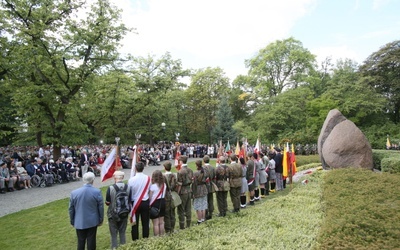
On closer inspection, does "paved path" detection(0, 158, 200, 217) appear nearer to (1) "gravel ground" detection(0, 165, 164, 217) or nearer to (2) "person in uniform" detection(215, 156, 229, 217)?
(1) "gravel ground" detection(0, 165, 164, 217)

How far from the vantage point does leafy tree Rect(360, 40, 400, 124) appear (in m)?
38.1

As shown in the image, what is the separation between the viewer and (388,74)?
127 ft

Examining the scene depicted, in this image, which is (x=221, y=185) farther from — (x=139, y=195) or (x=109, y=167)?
(x=109, y=167)

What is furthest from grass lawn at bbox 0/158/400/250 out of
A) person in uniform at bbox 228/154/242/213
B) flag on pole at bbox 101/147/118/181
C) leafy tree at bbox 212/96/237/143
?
leafy tree at bbox 212/96/237/143

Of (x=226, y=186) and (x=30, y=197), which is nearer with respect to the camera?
(x=226, y=186)

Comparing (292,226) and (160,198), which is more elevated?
(160,198)

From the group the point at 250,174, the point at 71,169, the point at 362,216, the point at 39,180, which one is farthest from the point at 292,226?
the point at 71,169

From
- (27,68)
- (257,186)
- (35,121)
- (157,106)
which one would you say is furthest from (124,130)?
(257,186)

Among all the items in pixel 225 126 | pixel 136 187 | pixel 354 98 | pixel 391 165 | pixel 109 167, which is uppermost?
pixel 354 98

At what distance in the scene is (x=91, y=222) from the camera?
5.88 meters

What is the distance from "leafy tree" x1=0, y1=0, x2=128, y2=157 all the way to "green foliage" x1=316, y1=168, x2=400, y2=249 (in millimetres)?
16684

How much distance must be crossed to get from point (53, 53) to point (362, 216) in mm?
19272

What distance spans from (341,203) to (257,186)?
4801 mm

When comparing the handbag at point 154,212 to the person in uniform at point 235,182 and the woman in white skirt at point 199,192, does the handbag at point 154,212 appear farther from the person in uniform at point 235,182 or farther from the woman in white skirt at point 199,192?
the person in uniform at point 235,182
